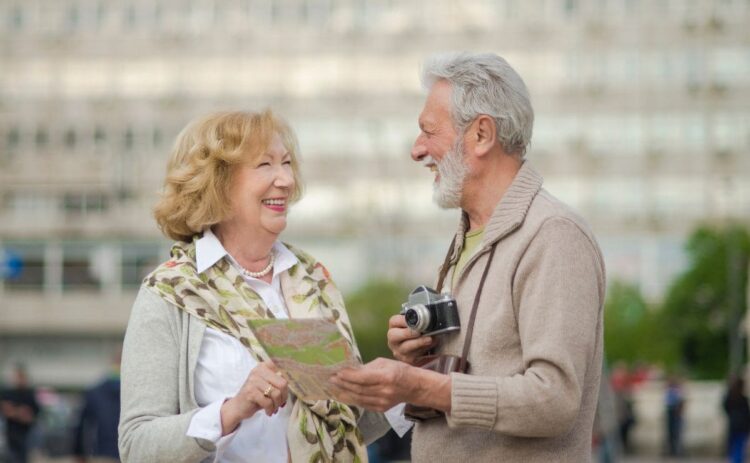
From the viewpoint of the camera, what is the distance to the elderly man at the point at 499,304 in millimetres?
4344

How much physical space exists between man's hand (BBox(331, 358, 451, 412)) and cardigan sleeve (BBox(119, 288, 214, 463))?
0.66 m

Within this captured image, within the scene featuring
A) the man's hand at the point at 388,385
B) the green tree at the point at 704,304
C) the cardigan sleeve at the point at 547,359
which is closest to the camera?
the man's hand at the point at 388,385

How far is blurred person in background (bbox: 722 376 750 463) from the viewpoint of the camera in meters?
26.0

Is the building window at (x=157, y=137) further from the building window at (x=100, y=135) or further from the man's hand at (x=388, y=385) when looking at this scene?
the man's hand at (x=388, y=385)

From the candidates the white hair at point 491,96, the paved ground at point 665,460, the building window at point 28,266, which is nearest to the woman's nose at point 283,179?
the white hair at point 491,96

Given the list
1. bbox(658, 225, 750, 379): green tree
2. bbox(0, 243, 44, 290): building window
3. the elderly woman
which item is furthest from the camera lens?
bbox(0, 243, 44, 290): building window

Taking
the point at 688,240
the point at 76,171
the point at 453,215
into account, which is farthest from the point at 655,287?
the point at 76,171

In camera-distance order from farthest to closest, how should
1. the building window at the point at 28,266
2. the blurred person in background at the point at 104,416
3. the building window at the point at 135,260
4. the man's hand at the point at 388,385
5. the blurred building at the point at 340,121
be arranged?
the building window at the point at 28,266 → the building window at the point at 135,260 → the blurred building at the point at 340,121 → the blurred person in background at the point at 104,416 → the man's hand at the point at 388,385

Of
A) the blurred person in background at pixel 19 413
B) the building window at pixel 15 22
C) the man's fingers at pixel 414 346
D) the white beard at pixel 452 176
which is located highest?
the white beard at pixel 452 176

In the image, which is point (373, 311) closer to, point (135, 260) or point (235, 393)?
point (135, 260)

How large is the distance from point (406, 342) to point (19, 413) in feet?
55.9

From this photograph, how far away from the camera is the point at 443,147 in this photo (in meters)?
4.88

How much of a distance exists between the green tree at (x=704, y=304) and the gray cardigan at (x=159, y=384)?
63027mm

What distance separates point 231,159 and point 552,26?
65.6 metres
